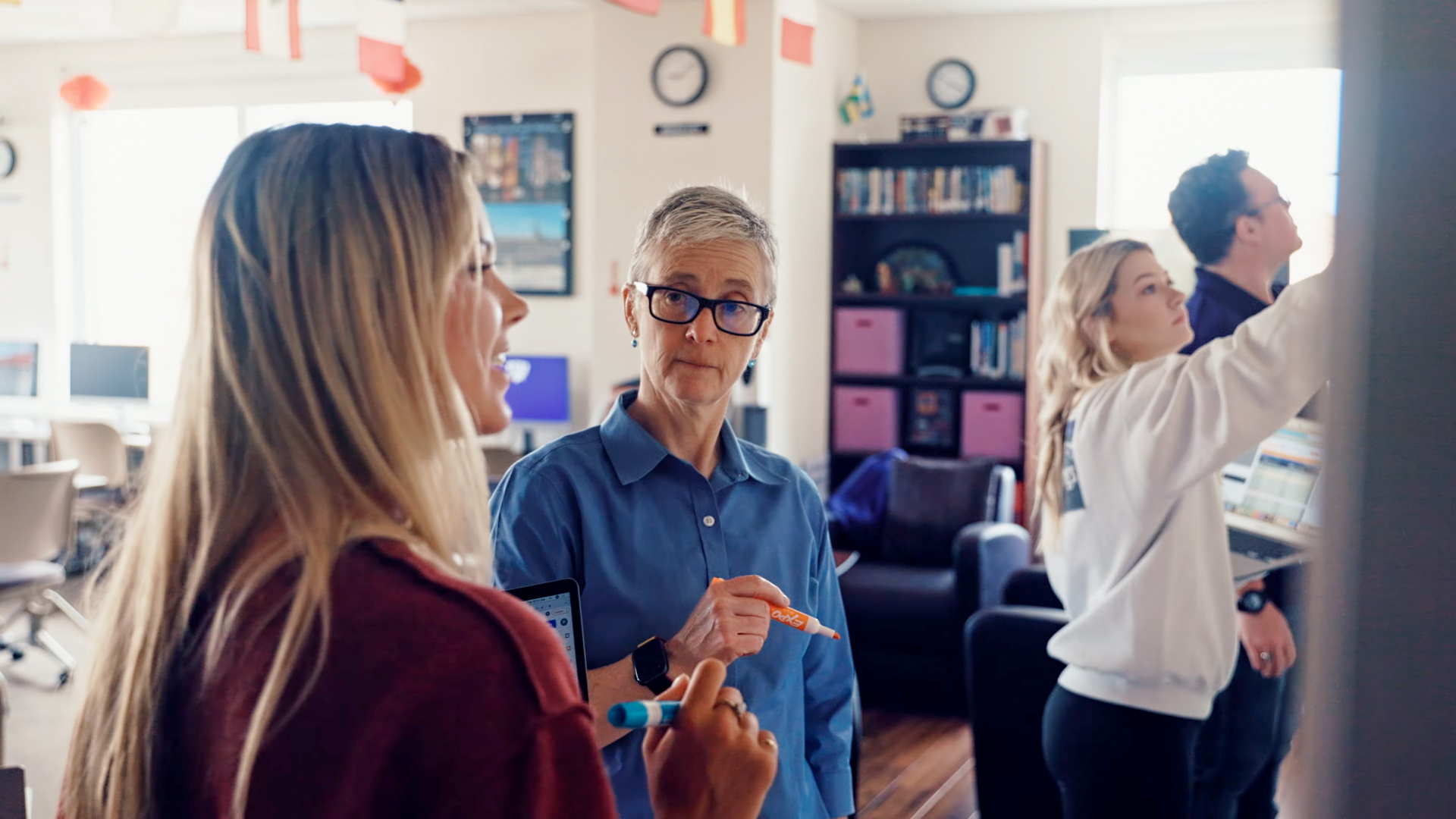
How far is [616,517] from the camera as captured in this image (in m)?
1.45

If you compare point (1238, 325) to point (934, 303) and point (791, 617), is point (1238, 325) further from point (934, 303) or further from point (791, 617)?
point (934, 303)

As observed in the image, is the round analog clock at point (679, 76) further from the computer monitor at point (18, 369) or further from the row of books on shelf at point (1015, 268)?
the computer monitor at point (18, 369)

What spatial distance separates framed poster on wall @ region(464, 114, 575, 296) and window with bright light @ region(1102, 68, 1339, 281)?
284 cm

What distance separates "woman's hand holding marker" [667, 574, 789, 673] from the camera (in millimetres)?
1278

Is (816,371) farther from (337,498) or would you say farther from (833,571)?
(337,498)

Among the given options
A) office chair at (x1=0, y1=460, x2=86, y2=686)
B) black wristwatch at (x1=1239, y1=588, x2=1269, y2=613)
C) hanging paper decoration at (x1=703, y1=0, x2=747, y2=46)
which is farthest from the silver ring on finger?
office chair at (x1=0, y1=460, x2=86, y2=686)

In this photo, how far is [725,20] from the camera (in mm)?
4008

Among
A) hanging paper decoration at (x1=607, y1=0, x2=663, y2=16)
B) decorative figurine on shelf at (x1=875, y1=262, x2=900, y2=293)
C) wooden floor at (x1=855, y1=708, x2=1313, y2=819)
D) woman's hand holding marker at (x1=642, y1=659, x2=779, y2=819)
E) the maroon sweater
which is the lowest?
wooden floor at (x1=855, y1=708, x2=1313, y2=819)

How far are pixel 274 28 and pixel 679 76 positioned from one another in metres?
2.09

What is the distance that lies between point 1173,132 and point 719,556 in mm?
5471

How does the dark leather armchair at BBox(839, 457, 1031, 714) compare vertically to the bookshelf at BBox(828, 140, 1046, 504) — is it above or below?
below

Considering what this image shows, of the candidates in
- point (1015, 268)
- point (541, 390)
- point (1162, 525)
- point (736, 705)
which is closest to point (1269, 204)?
point (1162, 525)

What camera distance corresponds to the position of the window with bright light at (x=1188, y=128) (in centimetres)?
589

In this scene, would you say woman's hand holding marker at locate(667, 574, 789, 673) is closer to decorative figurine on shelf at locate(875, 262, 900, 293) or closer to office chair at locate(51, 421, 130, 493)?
decorative figurine on shelf at locate(875, 262, 900, 293)
